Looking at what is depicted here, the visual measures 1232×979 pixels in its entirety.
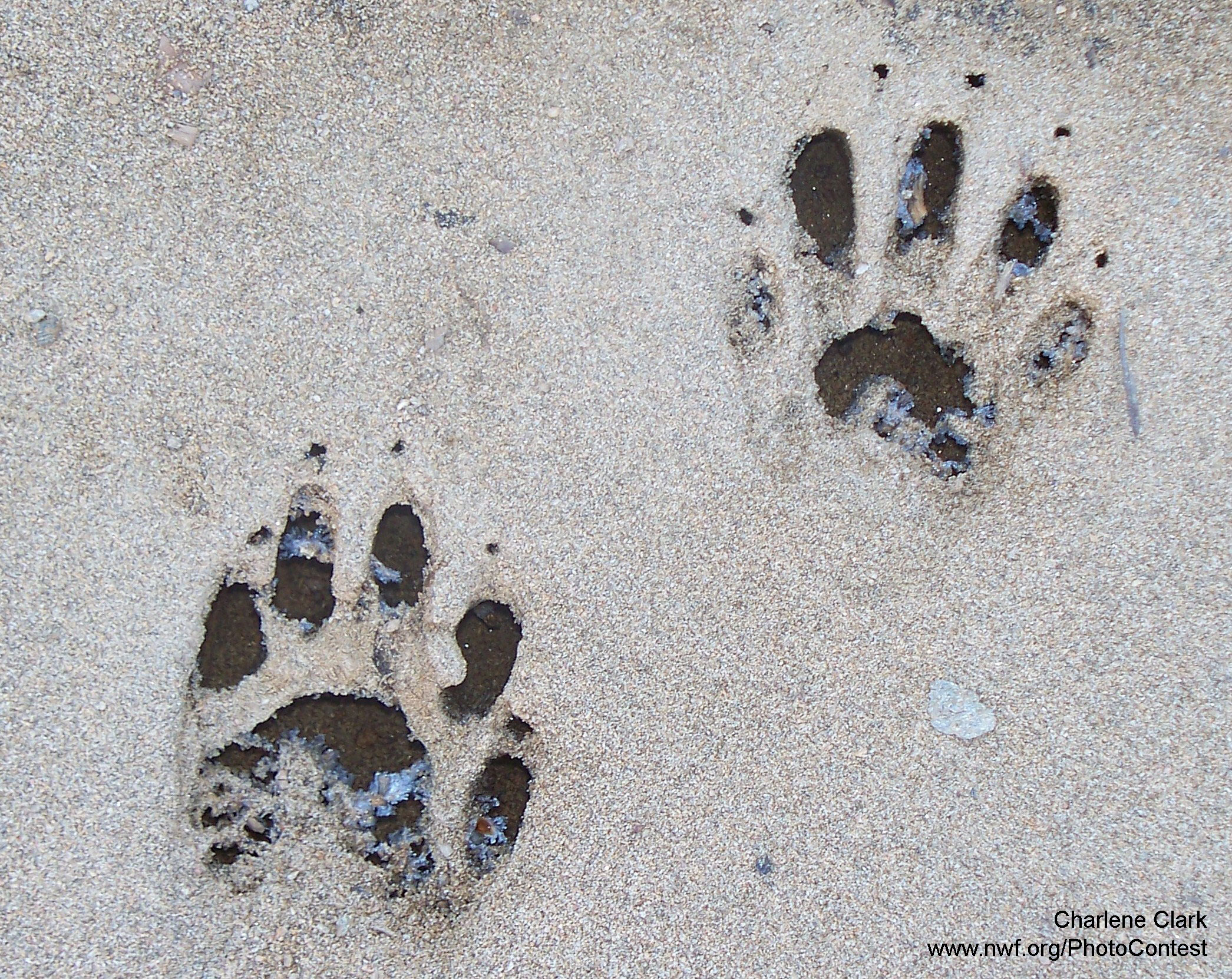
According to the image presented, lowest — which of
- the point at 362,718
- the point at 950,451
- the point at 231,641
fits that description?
the point at 362,718

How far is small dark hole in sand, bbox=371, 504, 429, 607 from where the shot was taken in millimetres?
2047

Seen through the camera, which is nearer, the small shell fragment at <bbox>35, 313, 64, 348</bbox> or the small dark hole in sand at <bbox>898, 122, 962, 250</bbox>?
the small shell fragment at <bbox>35, 313, 64, 348</bbox>

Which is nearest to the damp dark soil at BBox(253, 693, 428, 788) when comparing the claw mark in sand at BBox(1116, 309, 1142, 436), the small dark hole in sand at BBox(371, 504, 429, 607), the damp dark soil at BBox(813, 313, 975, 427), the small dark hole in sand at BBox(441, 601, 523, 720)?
the small dark hole in sand at BBox(441, 601, 523, 720)

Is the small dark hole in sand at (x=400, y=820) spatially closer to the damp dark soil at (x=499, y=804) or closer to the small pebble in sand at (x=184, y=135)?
the damp dark soil at (x=499, y=804)

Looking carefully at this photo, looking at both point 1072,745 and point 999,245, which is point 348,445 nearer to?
point 999,245

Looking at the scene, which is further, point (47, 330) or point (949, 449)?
point (949, 449)

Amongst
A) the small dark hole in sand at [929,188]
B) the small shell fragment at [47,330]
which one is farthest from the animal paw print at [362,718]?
the small dark hole in sand at [929,188]

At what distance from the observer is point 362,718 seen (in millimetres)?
2070

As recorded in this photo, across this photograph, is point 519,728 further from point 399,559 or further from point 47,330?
point 47,330

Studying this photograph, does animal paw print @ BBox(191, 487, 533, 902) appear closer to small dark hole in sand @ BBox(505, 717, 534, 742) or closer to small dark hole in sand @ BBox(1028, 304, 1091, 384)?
small dark hole in sand @ BBox(505, 717, 534, 742)

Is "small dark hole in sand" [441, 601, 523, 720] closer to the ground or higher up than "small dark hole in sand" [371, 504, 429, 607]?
closer to the ground

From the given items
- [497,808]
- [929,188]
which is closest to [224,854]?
[497,808]

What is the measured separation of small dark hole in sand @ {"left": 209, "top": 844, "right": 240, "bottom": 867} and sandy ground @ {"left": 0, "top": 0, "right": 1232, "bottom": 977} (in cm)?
5

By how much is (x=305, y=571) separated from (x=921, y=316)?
1.71 meters
